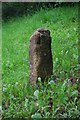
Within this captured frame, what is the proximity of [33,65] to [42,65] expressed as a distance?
147mm

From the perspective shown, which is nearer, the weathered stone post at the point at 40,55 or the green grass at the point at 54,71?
the green grass at the point at 54,71

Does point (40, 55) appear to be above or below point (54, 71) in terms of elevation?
above

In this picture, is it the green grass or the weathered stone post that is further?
the weathered stone post

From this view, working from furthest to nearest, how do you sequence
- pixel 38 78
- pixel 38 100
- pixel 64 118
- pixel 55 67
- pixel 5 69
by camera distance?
pixel 5 69 → pixel 55 67 → pixel 38 78 → pixel 38 100 → pixel 64 118

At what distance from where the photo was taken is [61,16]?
12.7 meters

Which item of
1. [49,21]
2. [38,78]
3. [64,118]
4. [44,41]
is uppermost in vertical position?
[49,21]

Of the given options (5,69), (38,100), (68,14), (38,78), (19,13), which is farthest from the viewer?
(19,13)

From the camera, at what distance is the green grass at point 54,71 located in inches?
191

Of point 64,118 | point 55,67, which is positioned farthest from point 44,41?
point 64,118

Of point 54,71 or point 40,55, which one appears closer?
point 40,55

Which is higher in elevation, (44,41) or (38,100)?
(44,41)

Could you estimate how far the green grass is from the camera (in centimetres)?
486

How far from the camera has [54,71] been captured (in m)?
6.39

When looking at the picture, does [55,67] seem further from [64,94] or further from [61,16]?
[61,16]
